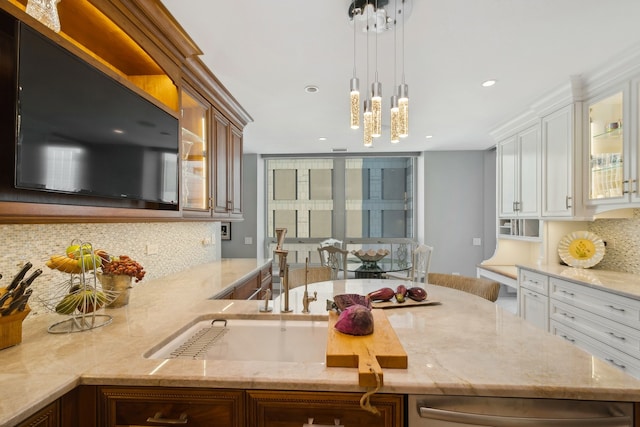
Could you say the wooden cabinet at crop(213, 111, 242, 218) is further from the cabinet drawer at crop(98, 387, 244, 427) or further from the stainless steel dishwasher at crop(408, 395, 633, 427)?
the stainless steel dishwasher at crop(408, 395, 633, 427)

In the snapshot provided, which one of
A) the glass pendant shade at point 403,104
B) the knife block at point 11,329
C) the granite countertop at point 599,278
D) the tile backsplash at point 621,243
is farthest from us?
the tile backsplash at point 621,243

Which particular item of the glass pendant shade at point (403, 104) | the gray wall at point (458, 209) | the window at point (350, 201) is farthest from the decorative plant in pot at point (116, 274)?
the gray wall at point (458, 209)

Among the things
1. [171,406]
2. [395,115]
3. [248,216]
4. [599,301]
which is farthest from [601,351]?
[248,216]

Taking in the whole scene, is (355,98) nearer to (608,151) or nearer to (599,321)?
(608,151)

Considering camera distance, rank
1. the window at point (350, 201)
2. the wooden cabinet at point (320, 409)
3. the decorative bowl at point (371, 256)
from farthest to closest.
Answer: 1. the window at point (350, 201)
2. the decorative bowl at point (371, 256)
3. the wooden cabinet at point (320, 409)

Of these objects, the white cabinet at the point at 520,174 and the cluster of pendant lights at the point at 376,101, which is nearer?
the cluster of pendant lights at the point at 376,101

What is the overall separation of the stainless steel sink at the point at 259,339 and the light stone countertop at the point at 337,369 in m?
0.04

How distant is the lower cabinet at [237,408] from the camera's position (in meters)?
0.88

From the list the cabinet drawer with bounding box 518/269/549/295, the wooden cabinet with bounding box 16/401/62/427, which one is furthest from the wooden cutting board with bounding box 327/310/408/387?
the cabinet drawer with bounding box 518/269/549/295

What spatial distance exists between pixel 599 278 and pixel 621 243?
1.91ft

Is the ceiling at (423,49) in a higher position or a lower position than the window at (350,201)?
higher

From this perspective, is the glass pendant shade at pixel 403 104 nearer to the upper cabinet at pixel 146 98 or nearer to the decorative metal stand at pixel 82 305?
the upper cabinet at pixel 146 98

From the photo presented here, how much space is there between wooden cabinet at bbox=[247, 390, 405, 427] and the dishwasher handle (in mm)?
93

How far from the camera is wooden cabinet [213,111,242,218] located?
103 inches
